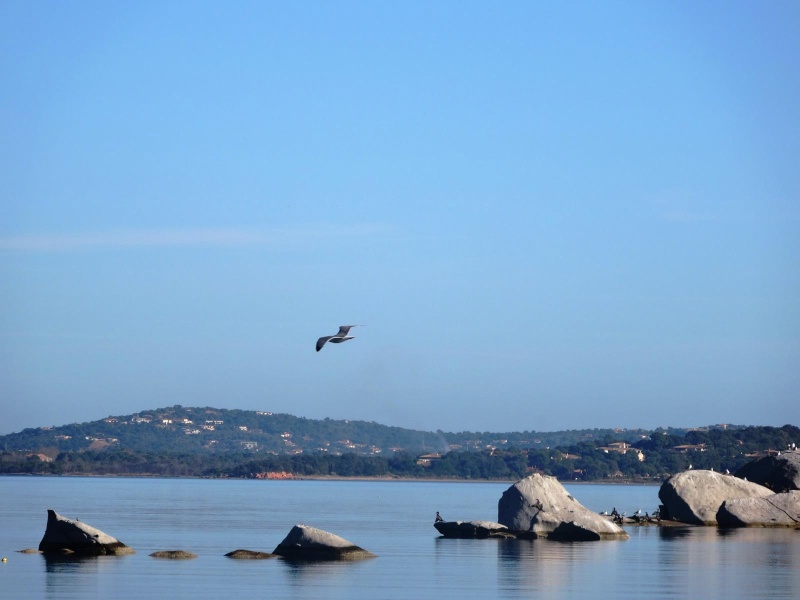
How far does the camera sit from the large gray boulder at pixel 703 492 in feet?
169

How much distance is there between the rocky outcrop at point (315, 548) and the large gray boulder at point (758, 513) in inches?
750

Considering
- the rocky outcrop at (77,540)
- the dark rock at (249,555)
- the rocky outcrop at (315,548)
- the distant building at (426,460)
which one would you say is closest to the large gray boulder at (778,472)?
the rocky outcrop at (315,548)

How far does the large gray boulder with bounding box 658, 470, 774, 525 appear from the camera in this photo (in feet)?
169

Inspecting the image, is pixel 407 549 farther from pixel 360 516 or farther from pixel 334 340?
pixel 360 516

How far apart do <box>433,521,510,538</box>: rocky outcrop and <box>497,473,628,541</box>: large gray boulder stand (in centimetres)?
36

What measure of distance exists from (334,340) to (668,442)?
501ft

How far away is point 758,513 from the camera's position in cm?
5069

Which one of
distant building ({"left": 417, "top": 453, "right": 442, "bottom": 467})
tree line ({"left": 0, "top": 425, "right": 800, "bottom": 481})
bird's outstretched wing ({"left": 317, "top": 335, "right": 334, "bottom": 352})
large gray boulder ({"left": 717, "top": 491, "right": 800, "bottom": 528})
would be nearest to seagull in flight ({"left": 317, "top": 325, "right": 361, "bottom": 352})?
bird's outstretched wing ({"left": 317, "top": 335, "right": 334, "bottom": 352})

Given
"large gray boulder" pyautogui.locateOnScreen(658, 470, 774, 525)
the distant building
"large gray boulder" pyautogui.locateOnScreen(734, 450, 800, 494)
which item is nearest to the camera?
"large gray boulder" pyautogui.locateOnScreen(658, 470, 774, 525)

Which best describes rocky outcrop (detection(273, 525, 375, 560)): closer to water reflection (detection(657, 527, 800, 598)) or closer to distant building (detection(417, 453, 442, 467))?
water reflection (detection(657, 527, 800, 598))

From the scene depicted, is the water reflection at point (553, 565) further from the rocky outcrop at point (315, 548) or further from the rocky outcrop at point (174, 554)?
the rocky outcrop at point (174, 554)

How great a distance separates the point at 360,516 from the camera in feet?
215

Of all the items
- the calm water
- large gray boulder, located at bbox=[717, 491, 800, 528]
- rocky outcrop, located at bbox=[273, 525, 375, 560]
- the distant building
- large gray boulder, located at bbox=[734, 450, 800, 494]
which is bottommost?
the calm water

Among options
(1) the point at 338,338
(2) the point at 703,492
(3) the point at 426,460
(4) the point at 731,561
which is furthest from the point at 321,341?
(3) the point at 426,460
